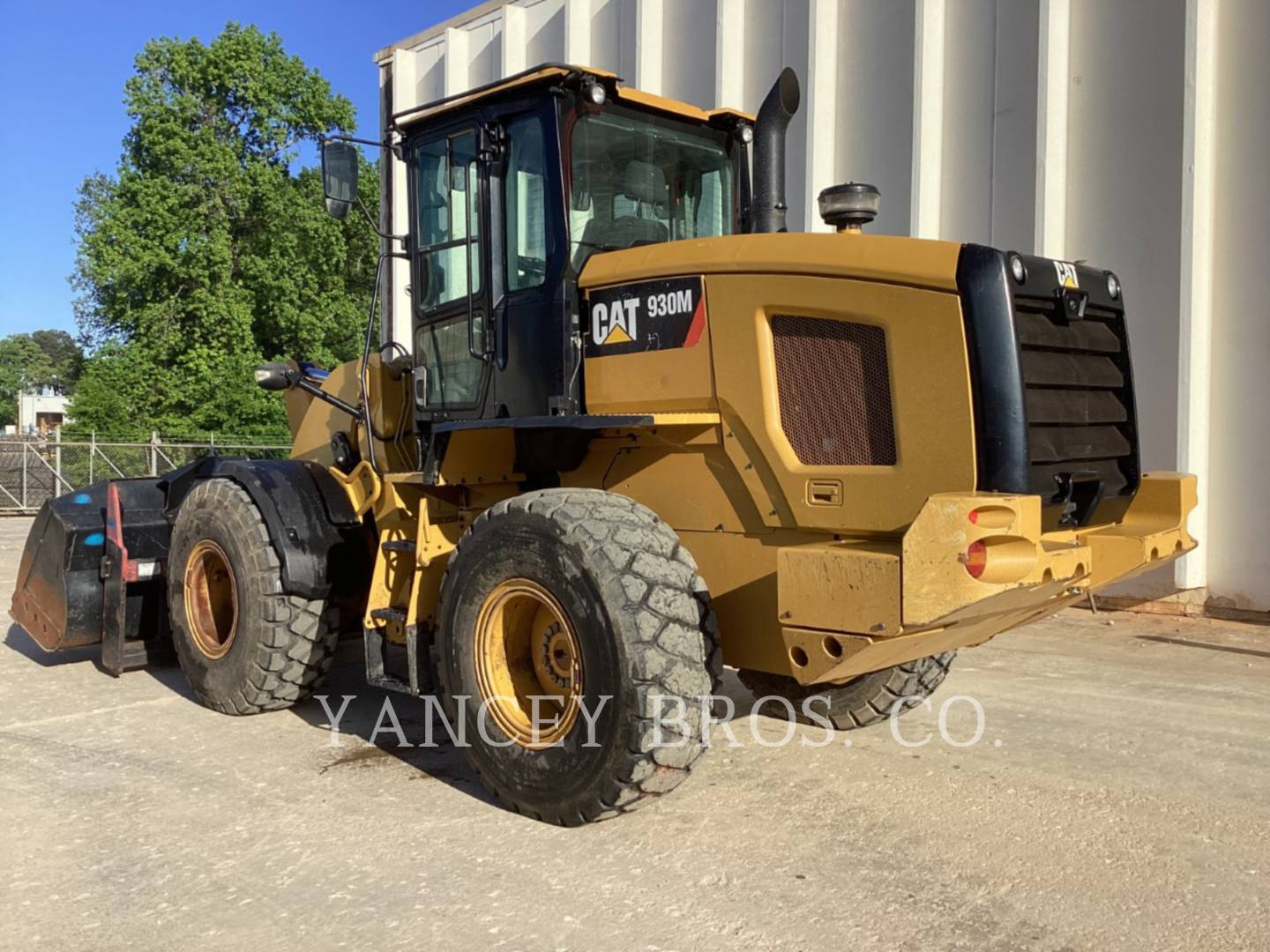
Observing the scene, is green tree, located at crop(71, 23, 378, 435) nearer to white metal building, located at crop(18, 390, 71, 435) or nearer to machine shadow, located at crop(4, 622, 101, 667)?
machine shadow, located at crop(4, 622, 101, 667)

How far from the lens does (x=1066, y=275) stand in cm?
410

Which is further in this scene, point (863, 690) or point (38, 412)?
point (38, 412)

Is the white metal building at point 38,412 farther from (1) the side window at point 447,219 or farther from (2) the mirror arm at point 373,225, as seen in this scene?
(1) the side window at point 447,219

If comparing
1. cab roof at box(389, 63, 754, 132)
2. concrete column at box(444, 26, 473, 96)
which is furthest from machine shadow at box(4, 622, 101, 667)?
concrete column at box(444, 26, 473, 96)

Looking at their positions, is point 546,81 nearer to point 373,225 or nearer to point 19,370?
point 373,225

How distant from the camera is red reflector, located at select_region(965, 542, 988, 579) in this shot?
11.0ft

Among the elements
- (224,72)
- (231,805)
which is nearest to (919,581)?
(231,805)

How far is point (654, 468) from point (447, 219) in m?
1.66

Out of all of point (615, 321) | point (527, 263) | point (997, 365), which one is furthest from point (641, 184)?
point (997, 365)

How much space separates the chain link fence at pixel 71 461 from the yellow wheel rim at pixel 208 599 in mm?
17446

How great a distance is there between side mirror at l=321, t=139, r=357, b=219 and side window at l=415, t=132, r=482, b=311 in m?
0.40

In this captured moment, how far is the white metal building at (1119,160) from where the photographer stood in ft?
29.0

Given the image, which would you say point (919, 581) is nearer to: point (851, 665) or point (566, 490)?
→ point (851, 665)

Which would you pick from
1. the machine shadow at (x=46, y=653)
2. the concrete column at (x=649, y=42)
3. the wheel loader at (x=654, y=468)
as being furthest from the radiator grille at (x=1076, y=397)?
the concrete column at (x=649, y=42)
